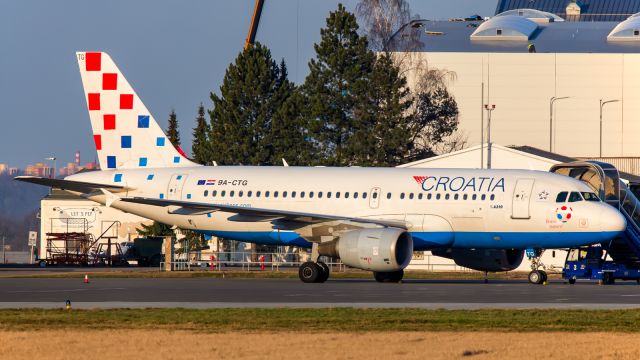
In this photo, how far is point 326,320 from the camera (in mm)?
24750

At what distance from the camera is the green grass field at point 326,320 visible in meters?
23.3

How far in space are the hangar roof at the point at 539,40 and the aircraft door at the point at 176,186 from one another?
70673 millimetres

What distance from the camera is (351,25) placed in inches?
3489

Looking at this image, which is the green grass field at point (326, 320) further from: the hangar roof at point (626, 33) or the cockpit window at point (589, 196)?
the hangar roof at point (626, 33)

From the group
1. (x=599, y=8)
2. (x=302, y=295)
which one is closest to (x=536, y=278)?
(x=302, y=295)

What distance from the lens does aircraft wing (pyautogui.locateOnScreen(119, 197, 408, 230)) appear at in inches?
1652

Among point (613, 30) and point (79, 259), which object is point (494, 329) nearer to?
point (79, 259)

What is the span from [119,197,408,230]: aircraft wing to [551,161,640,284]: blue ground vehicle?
7642 millimetres

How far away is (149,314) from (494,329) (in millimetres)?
7258

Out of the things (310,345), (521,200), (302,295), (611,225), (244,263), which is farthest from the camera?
(244,263)

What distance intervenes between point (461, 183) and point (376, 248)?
4565 millimetres

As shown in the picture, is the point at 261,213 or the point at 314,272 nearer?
the point at 261,213

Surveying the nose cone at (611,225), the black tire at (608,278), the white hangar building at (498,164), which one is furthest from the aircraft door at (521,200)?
the white hangar building at (498,164)

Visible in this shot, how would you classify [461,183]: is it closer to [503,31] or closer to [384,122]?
[384,122]
